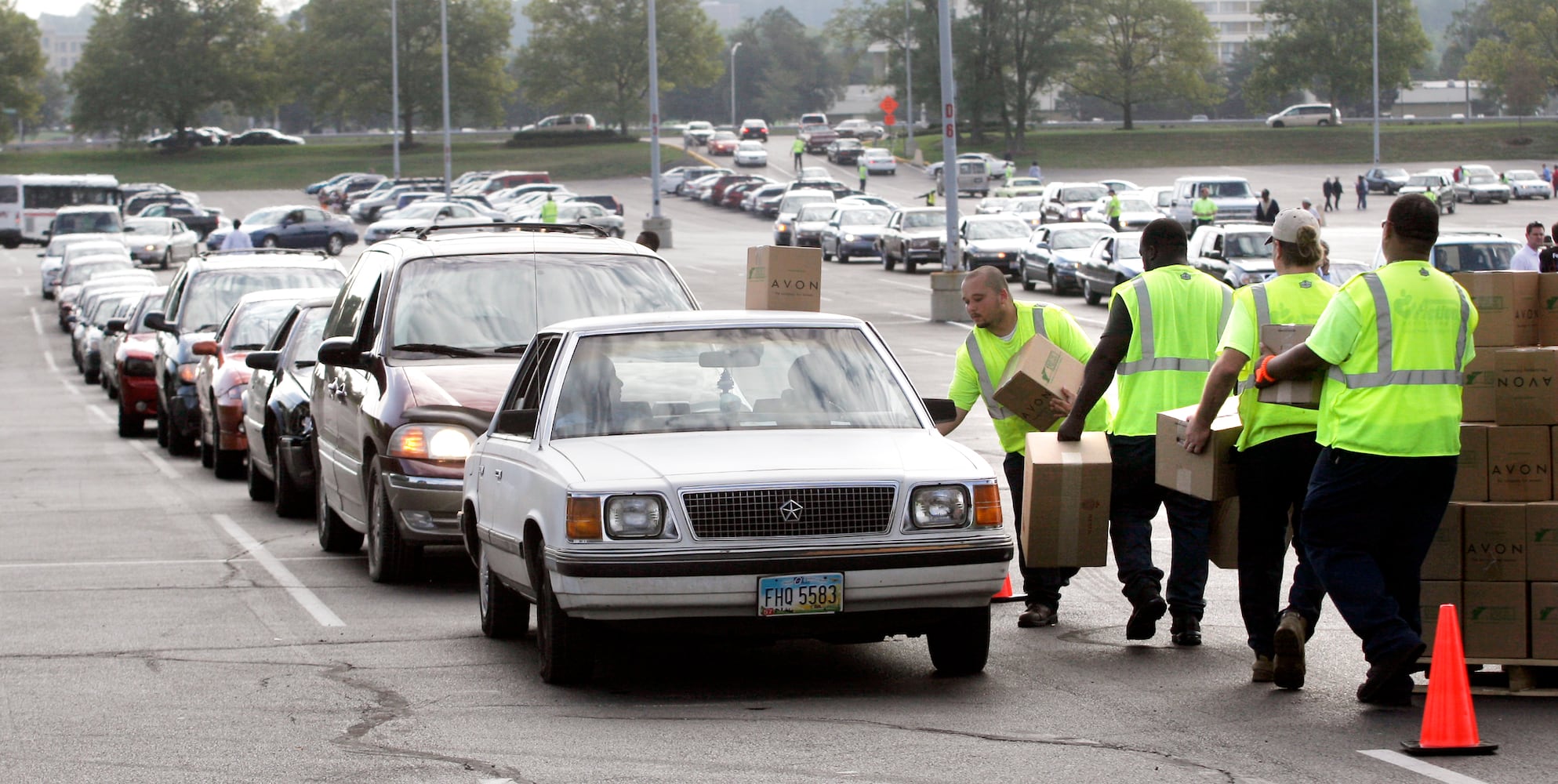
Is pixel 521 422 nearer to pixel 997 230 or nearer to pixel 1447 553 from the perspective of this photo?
pixel 1447 553

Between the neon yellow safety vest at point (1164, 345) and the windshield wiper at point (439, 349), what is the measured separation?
401 centimetres

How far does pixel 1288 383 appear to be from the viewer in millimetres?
7211

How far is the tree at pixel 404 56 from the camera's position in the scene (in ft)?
375

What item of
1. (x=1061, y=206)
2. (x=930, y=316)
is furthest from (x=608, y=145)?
(x=930, y=316)

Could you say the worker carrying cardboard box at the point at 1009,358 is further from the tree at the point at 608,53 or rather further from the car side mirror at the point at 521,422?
the tree at the point at 608,53

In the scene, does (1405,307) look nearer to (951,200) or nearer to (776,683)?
(776,683)

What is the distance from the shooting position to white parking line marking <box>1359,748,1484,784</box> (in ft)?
19.7

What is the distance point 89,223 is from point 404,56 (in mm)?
53023

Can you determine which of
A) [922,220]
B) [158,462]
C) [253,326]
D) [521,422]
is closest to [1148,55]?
[922,220]

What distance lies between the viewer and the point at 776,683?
7.82m

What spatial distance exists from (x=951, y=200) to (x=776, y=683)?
1043 inches

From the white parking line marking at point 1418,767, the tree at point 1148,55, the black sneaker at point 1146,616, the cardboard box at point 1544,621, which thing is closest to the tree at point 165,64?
the tree at point 1148,55

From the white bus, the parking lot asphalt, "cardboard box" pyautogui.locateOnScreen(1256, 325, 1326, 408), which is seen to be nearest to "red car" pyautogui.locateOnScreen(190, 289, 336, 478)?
the parking lot asphalt

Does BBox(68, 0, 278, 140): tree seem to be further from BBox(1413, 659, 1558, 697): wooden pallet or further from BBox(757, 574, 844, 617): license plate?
BBox(1413, 659, 1558, 697): wooden pallet
